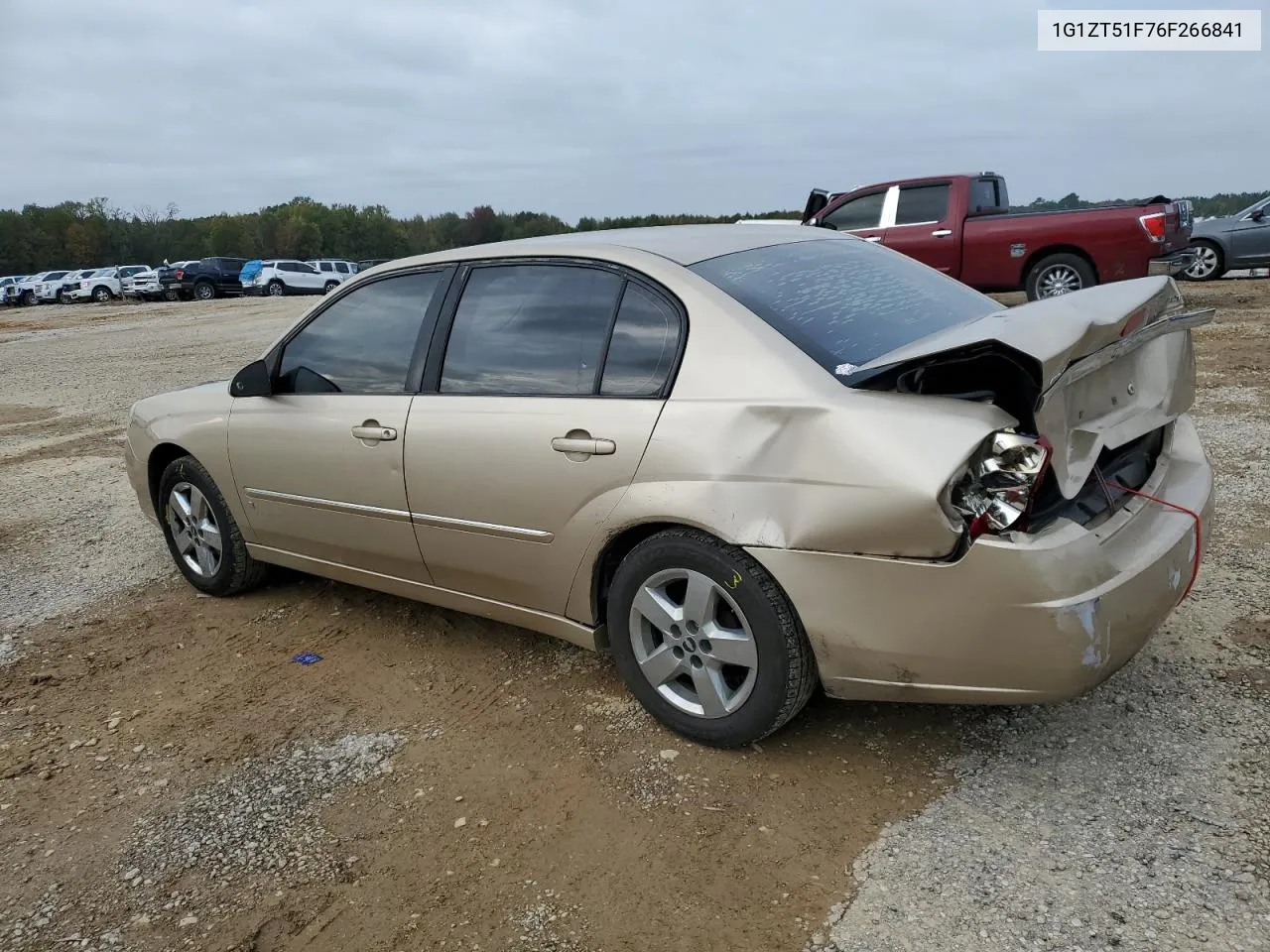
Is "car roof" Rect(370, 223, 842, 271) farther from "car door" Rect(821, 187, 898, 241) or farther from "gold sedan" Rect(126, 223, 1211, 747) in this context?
"car door" Rect(821, 187, 898, 241)

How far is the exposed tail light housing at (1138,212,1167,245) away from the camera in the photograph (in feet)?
36.0

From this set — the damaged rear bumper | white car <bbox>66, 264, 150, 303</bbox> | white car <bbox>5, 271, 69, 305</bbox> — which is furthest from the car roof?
white car <bbox>5, 271, 69, 305</bbox>

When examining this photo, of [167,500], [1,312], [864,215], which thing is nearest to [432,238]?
[1,312]

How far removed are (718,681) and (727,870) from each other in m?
0.58

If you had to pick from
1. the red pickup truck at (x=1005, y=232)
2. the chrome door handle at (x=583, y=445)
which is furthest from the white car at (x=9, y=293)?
the chrome door handle at (x=583, y=445)

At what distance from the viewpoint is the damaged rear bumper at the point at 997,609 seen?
7.66 ft

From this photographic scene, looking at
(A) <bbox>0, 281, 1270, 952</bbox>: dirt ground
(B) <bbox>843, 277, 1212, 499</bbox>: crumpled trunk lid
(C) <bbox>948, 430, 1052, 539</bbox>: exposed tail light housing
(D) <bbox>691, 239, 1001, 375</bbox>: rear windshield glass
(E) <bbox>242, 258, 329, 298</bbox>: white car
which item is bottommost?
(A) <bbox>0, 281, 1270, 952</bbox>: dirt ground

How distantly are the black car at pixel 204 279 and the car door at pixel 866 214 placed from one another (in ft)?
96.9

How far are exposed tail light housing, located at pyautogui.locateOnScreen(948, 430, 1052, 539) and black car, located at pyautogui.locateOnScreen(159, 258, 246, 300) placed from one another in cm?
3820

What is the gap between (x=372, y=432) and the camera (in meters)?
3.62

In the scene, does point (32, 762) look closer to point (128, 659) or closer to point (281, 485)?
point (128, 659)

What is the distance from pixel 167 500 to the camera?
15.7ft

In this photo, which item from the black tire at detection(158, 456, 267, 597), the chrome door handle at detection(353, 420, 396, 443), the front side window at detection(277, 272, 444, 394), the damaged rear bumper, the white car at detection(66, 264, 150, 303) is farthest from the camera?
the white car at detection(66, 264, 150, 303)

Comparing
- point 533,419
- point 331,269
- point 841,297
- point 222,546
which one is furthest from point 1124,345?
point 331,269
